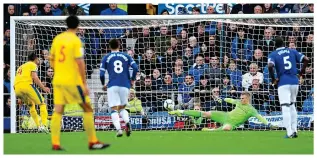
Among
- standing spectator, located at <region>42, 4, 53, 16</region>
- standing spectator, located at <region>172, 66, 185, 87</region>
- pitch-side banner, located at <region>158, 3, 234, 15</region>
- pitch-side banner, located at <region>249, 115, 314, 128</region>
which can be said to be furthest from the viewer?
standing spectator, located at <region>42, 4, 53, 16</region>

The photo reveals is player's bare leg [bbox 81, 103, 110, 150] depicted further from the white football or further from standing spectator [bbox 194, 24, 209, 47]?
standing spectator [bbox 194, 24, 209, 47]

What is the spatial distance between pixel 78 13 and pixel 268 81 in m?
4.95

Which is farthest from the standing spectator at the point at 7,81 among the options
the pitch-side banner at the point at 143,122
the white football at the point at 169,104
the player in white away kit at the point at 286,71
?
the player in white away kit at the point at 286,71

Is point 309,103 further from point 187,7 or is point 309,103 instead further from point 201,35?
point 187,7

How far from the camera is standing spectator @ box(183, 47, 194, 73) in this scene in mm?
21094

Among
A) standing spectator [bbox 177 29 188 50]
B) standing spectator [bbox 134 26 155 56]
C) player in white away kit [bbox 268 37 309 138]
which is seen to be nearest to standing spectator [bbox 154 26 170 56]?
standing spectator [bbox 134 26 155 56]

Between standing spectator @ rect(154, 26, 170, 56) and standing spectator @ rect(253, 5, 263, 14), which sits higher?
standing spectator @ rect(253, 5, 263, 14)

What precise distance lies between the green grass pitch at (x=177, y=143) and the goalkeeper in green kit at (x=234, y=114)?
1.54 meters

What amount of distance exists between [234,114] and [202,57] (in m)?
1.81

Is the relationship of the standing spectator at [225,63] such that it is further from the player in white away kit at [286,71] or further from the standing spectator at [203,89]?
the player in white away kit at [286,71]

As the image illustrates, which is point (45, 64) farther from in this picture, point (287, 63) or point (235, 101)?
point (287, 63)

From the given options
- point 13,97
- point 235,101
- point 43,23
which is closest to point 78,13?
point 43,23

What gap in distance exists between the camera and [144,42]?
69.8 ft

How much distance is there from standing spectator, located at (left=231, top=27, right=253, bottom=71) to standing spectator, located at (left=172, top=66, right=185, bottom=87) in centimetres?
127
